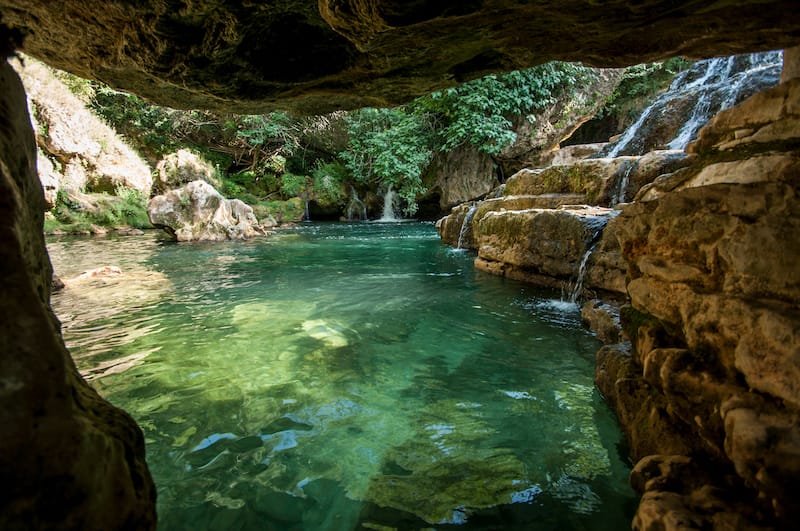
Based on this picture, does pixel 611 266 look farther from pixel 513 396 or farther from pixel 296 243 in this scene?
pixel 296 243

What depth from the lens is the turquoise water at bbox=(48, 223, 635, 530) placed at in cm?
225

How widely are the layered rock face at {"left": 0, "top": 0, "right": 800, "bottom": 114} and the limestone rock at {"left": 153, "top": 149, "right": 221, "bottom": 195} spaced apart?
18.5 meters

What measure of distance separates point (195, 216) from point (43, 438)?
16.0 metres

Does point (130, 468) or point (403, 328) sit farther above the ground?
point (130, 468)

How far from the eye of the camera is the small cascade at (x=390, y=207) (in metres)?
24.0

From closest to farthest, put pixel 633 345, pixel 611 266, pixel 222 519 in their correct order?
pixel 222 519 < pixel 633 345 < pixel 611 266

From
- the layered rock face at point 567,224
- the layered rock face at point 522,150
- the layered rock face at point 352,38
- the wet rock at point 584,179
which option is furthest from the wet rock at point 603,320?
the layered rock face at point 522,150

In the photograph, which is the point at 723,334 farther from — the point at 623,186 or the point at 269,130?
the point at 269,130

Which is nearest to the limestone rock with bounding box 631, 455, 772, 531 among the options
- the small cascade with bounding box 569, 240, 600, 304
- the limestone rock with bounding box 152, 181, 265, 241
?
the small cascade with bounding box 569, 240, 600, 304

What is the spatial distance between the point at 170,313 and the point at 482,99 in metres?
16.4

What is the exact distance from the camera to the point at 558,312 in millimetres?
5770

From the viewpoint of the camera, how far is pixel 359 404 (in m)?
3.36

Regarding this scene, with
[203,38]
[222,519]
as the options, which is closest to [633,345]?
[222,519]

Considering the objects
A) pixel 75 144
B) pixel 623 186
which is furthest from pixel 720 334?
pixel 75 144
